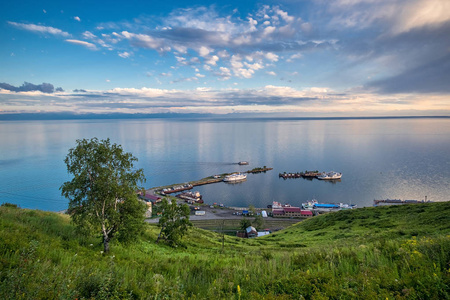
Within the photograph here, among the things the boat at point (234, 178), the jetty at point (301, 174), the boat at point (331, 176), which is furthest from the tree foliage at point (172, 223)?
the boat at point (331, 176)

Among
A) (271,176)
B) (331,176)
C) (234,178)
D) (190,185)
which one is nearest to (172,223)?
(190,185)

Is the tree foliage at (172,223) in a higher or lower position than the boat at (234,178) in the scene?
higher

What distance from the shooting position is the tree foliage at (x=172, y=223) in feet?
61.8

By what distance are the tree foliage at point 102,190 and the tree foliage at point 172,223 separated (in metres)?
5.31

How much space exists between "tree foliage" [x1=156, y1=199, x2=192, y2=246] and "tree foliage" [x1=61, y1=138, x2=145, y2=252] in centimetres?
531

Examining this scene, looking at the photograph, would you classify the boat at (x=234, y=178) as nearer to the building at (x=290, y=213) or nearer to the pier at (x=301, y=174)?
the pier at (x=301, y=174)

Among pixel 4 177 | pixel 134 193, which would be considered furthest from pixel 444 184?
pixel 4 177

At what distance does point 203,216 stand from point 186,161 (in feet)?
197

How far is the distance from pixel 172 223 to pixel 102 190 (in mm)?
8183

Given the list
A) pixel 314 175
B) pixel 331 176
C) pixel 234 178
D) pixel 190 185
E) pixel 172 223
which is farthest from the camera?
pixel 314 175

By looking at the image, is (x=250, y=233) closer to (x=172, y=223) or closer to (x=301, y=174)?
(x=172, y=223)

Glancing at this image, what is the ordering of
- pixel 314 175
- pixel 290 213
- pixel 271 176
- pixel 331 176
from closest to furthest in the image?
1. pixel 290 213
2. pixel 331 176
3. pixel 271 176
4. pixel 314 175

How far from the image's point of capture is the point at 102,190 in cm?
1273

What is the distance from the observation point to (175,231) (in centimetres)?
1883
